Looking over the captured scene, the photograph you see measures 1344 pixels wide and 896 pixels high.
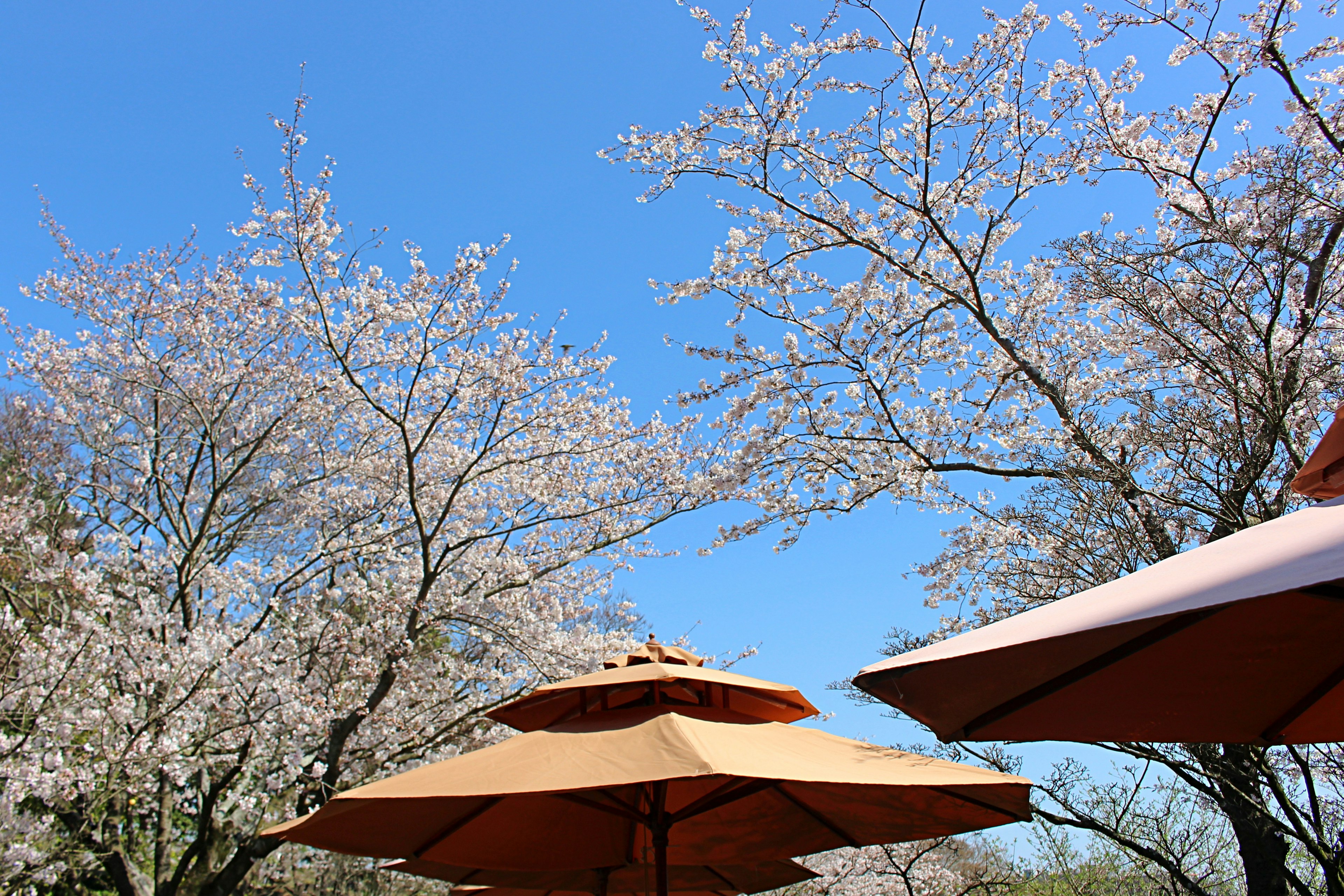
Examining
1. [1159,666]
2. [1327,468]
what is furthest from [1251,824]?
[1159,666]

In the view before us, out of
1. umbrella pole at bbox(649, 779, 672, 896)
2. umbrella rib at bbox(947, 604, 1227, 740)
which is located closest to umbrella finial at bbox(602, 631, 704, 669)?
umbrella pole at bbox(649, 779, 672, 896)

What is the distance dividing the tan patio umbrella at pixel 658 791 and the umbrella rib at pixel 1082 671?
1.69 feet

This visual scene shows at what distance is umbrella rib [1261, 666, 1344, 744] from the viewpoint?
99.7 inches

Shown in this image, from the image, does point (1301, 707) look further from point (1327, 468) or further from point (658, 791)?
point (658, 791)

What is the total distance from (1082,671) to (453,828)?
9.37 feet

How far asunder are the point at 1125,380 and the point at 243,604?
8.98 m

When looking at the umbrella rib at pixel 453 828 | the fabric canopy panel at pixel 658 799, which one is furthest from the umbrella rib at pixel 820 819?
the umbrella rib at pixel 453 828

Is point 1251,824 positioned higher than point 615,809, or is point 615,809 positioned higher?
point 615,809

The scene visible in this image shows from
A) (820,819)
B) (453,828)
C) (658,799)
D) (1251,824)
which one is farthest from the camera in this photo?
(1251,824)

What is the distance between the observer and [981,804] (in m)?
3.16

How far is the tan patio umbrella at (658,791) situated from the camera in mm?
2699

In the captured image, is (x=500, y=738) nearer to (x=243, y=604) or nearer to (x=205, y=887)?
(x=205, y=887)

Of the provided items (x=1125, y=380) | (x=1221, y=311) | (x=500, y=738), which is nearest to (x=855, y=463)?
(x=1125, y=380)

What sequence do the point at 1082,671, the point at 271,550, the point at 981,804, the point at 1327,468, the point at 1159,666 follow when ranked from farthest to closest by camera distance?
the point at 271,550 → the point at 981,804 → the point at 1327,468 → the point at 1159,666 → the point at 1082,671
